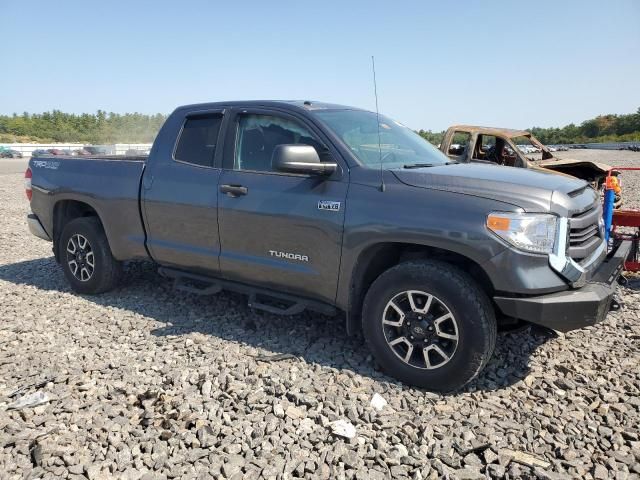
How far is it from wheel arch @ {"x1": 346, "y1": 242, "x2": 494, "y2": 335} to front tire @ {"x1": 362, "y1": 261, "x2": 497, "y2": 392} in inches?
5.7

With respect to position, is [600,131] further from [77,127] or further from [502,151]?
[77,127]

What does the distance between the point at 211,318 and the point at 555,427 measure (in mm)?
2943

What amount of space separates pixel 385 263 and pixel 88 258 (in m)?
3.27

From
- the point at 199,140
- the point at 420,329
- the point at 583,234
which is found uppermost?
the point at 199,140

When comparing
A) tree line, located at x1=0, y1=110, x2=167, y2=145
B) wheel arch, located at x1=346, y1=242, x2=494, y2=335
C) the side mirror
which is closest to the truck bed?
the side mirror

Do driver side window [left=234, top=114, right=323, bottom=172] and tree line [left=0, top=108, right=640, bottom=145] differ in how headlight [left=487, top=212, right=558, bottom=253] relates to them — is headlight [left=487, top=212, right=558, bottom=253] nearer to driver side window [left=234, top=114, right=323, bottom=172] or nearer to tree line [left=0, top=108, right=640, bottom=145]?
driver side window [left=234, top=114, right=323, bottom=172]

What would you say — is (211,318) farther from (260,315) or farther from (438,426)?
(438,426)

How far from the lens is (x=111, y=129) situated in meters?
129

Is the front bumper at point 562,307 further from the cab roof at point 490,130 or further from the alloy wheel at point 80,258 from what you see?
the cab roof at point 490,130

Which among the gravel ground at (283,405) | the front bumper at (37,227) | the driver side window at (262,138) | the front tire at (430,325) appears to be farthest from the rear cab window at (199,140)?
the front bumper at (37,227)

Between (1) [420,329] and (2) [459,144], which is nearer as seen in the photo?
(1) [420,329]

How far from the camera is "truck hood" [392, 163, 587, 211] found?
300 cm

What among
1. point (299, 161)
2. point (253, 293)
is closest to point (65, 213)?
point (253, 293)

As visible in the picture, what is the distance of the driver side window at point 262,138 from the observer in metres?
3.97
